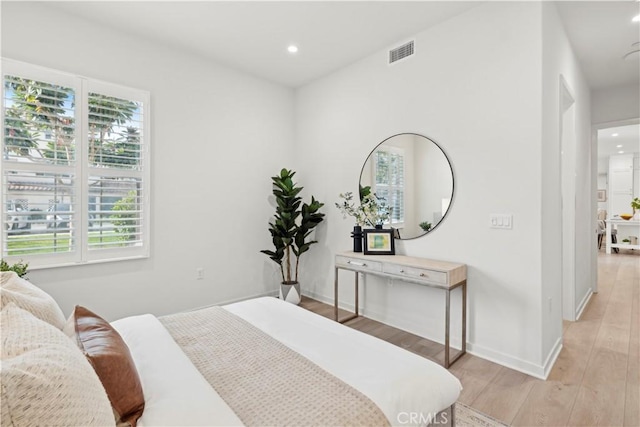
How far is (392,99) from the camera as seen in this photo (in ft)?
10.9

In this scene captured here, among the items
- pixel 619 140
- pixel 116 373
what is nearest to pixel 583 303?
pixel 116 373

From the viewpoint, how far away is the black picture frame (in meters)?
3.21

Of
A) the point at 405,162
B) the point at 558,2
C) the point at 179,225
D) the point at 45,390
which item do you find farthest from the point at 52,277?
the point at 558,2

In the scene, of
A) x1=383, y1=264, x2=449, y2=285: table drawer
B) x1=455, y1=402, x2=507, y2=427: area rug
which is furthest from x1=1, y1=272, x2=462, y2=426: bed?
x1=383, y1=264, x2=449, y2=285: table drawer

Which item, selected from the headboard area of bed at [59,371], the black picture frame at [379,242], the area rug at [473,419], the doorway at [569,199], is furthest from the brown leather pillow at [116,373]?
the doorway at [569,199]

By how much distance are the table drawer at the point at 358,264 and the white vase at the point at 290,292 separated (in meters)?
0.87

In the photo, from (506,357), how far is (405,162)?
1867 millimetres

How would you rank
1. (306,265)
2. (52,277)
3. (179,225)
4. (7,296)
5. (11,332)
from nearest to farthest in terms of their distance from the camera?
(11,332) → (7,296) → (52,277) → (179,225) → (306,265)

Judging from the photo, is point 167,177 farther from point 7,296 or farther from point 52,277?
point 7,296

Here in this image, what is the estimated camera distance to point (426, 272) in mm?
2645

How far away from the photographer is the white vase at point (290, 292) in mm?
3949

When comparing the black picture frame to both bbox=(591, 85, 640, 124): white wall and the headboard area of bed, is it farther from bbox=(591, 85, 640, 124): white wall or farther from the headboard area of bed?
bbox=(591, 85, 640, 124): white wall

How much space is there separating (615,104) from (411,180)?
334 centimetres

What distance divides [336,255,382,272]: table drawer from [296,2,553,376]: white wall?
0.40 m
